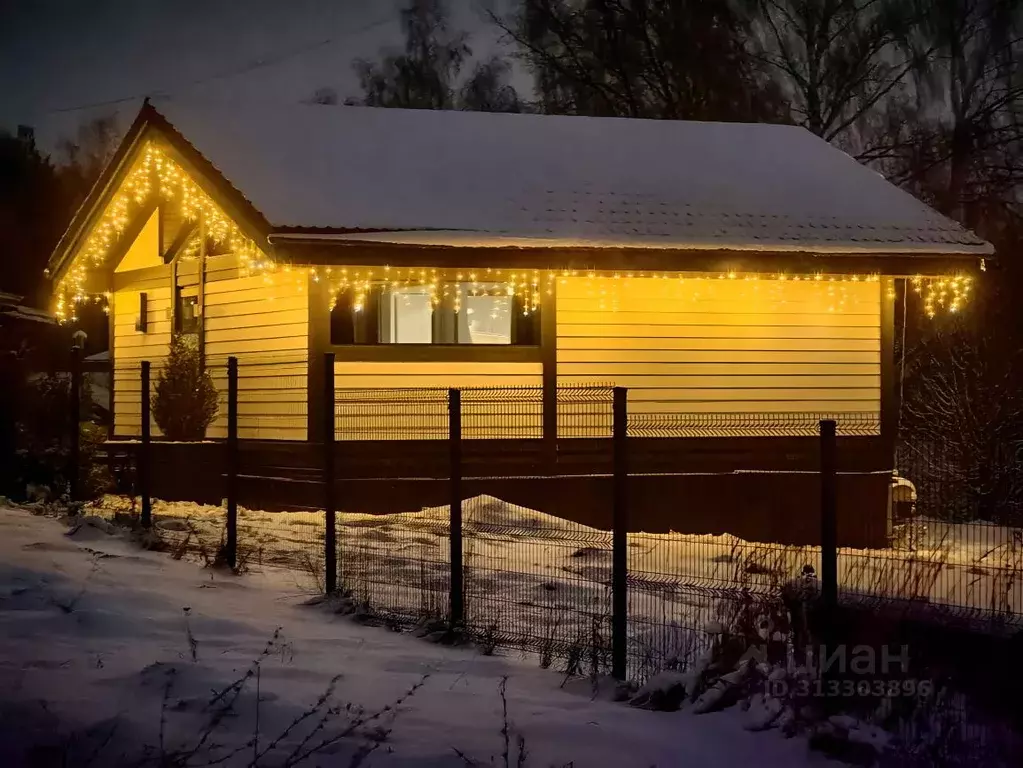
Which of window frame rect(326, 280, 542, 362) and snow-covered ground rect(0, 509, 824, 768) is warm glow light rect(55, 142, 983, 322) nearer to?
window frame rect(326, 280, 542, 362)

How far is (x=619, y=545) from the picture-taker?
6754 millimetres

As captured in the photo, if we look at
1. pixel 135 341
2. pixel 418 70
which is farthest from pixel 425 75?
pixel 135 341

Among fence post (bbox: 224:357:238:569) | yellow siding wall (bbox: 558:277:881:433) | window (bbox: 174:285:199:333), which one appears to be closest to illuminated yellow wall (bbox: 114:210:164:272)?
window (bbox: 174:285:199:333)

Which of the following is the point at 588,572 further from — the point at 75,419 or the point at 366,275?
the point at 75,419

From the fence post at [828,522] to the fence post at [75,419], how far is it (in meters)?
9.25

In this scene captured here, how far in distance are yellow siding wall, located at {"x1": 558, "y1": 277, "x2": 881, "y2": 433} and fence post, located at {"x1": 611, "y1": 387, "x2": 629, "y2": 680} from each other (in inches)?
318

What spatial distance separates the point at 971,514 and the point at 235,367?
1068cm

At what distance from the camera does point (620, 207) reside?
15195 millimetres

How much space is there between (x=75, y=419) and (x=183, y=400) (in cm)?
209

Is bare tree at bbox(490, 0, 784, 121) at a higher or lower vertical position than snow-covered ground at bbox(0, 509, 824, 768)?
higher

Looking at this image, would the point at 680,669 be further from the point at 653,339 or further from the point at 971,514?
the point at 971,514

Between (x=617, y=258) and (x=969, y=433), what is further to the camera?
(x=969, y=433)

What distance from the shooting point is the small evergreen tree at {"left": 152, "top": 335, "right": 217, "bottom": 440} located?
1533 centimetres

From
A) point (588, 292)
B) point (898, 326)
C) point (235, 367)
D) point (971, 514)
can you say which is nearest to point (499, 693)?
point (235, 367)
